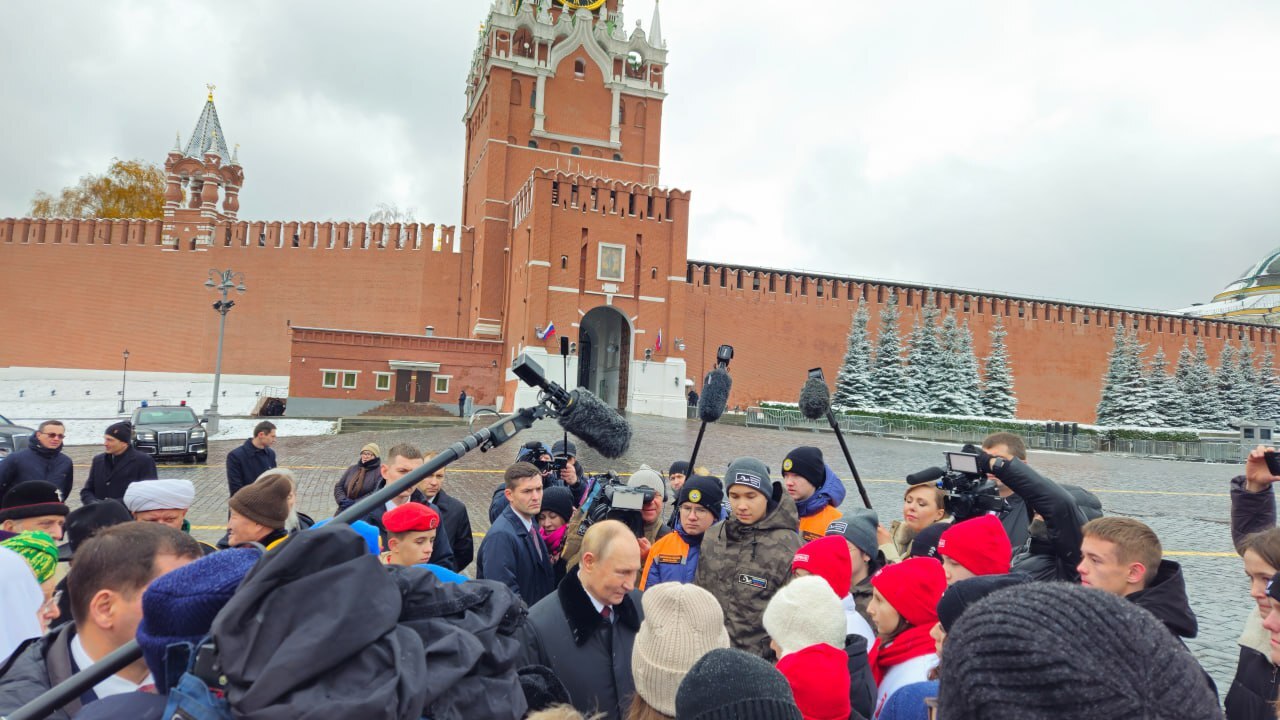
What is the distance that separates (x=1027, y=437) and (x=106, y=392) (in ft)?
117

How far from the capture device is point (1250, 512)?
3.38 m

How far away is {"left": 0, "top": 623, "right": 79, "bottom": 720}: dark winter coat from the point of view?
1720mm

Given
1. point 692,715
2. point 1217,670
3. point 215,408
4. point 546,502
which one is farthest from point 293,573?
point 215,408

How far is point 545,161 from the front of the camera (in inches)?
1383

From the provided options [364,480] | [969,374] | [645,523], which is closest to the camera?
[645,523]

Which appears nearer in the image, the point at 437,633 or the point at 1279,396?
the point at 437,633

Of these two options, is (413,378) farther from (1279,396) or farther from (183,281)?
(1279,396)

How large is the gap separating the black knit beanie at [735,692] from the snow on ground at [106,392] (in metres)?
23.3

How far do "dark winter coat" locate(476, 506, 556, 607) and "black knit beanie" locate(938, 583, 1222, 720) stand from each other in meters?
2.83

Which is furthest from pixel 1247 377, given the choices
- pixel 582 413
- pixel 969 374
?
pixel 582 413

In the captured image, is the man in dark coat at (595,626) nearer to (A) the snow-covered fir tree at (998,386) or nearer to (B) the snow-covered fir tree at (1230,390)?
(A) the snow-covered fir tree at (998,386)

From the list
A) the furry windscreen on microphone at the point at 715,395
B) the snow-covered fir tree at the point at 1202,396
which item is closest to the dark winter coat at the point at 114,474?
the furry windscreen on microphone at the point at 715,395

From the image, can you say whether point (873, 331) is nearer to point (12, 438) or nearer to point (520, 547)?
point (12, 438)

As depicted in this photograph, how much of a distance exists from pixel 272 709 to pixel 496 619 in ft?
1.69
